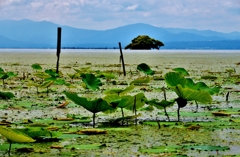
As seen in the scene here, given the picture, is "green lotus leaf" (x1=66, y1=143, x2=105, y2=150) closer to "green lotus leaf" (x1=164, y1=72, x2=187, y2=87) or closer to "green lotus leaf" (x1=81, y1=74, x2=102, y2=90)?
"green lotus leaf" (x1=164, y1=72, x2=187, y2=87)

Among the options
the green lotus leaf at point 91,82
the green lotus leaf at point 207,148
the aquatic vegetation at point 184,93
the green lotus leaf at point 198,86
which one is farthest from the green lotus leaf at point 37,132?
the green lotus leaf at point 91,82

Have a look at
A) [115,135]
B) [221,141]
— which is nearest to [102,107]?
[115,135]

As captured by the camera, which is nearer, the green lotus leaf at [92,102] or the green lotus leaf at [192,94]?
the green lotus leaf at [92,102]

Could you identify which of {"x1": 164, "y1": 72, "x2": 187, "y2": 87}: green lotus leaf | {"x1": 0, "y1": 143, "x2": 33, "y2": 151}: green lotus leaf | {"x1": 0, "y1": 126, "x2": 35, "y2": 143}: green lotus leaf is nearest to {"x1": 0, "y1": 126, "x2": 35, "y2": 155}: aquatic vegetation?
{"x1": 0, "y1": 126, "x2": 35, "y2": 143}: green lotus leaf

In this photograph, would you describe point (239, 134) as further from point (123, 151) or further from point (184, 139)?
point (123, 151)

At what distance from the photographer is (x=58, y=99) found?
5020 millimetres

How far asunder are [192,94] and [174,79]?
0.35 meters

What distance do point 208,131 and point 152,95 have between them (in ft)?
8.39

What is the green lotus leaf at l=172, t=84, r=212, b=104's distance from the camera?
325cm

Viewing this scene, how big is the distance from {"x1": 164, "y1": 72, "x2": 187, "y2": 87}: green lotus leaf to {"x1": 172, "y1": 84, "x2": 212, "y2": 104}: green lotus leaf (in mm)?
236

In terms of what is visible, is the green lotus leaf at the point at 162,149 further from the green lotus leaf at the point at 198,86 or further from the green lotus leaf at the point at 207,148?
the green lotus leaf at the point at 198,86

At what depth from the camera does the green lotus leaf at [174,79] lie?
3.62 meters

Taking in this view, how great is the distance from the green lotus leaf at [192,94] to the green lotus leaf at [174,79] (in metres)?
0.24

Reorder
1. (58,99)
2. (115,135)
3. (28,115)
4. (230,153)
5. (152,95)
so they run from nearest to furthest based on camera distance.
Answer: (230,153)
(115,135)
(28,115)
(58,99)
(152,95)
